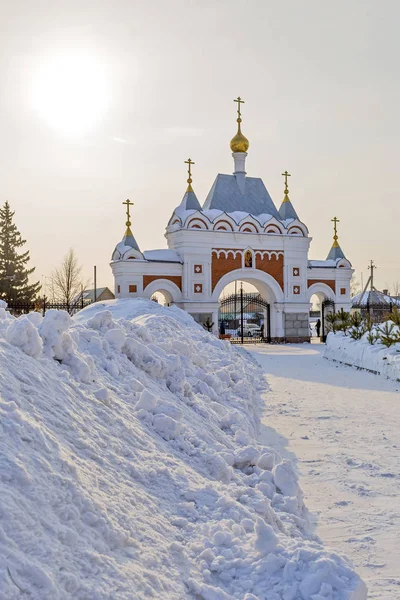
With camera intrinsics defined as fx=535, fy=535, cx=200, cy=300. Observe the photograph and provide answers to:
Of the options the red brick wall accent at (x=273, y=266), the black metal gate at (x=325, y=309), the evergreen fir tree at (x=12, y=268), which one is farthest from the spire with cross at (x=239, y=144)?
the evergreen fir tree at (x=12, y=268)

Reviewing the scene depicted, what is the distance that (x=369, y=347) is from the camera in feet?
40.1

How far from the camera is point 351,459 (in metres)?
4.70

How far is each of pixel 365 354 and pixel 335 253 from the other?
15.2 m

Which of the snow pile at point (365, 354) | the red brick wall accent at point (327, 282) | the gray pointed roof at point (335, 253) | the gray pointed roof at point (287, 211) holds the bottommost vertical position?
the snow pile at point (365, 354)

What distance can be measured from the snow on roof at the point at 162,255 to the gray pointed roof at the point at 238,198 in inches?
132

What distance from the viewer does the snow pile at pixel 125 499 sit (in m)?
1.82

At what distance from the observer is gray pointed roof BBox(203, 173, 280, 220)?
2477 cm

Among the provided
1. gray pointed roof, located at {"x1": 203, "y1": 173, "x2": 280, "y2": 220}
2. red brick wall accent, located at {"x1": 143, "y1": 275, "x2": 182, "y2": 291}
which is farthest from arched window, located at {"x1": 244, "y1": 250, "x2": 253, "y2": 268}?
red brick wall accent, located at {"x1": 143, "y1": 275, "x2": 182, "y2": 291}

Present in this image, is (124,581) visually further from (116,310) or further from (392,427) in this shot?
(116,310)

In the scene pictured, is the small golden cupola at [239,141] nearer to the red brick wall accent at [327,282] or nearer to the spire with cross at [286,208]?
the spire with cross at [286,208]

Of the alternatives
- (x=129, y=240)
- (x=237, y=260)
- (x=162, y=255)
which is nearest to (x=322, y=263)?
(x=237, y=260)

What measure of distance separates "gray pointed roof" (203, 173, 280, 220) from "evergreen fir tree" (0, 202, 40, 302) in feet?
34.3

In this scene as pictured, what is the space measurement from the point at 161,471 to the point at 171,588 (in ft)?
2.67

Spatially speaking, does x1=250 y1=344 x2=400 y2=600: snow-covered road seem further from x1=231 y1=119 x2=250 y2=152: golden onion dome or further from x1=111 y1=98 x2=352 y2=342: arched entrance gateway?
x1=231 y1=119 x2=250 y2=152: golden onion dome
